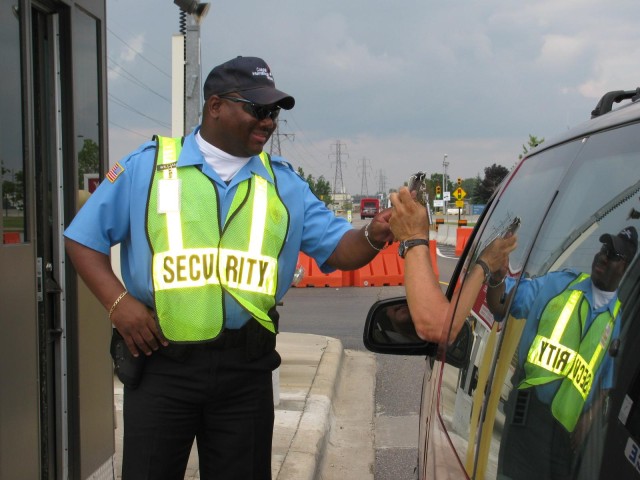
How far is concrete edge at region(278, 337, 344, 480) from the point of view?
4457mm

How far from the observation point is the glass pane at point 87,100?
3297 mm

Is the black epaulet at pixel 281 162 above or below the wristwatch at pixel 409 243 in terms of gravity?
above

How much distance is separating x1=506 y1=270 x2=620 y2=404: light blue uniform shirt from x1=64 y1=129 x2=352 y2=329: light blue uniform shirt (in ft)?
3.56

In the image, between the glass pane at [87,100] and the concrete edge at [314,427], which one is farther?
the concrete edge at [314,427]

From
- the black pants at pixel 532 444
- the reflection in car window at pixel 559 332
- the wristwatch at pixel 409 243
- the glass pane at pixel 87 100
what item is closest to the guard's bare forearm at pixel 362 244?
the wristwatch at pixel 409 243

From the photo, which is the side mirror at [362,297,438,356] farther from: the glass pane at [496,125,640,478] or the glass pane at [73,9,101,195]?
the glass pane at [73,9,101,195]

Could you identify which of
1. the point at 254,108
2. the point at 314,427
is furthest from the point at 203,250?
the point at 314,427

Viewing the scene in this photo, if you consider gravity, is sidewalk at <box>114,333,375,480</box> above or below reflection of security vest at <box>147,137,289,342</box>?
below

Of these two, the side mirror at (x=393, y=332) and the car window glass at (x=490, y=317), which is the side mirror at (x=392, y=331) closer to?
the side mirror at (x=393, y=332)

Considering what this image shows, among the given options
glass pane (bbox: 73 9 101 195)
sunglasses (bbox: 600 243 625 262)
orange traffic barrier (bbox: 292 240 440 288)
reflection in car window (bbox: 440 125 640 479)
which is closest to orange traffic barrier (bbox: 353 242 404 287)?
orange traffic barrier (bbox: 292 240 440 288)

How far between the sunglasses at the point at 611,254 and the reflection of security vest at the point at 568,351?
0.23ft

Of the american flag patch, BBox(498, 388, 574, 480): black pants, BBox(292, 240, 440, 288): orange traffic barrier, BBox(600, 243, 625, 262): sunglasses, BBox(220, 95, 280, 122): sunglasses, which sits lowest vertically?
BBox(292, 240, 440, 288): orange traffic barrier

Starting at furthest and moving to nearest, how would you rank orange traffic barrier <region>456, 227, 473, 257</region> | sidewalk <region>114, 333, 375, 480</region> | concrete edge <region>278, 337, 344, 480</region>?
orange traffic barrier <region>456, 227, 473, 257</region>
sidewalk <region>114, 333, 375, 480</region>
concrete edge <region>278, 337, 344, 480</region>

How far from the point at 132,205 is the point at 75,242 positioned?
213mm
